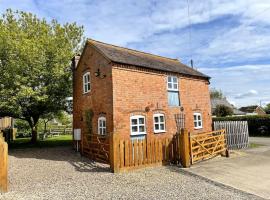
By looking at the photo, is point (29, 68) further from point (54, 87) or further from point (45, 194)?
point (45, 194)

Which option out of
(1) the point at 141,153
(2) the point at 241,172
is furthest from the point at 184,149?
(2) the point at 241,172

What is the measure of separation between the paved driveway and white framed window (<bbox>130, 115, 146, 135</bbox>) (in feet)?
13.6

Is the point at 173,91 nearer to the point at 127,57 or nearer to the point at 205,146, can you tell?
the point at 127,57

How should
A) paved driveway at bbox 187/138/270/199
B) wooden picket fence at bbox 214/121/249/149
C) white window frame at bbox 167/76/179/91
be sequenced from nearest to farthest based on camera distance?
paved driveway at bbox 187/138/270/199 → white window frame at bbox 167/76/179/91 → wooden picket fence at bbox 214/121/249/149

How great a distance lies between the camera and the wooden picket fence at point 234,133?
1992 cm

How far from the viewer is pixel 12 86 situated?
18875mm

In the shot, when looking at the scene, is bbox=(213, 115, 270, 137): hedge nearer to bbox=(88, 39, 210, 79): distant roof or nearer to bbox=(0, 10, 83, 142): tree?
bbox=(88, 39, 210, 79): distant roof

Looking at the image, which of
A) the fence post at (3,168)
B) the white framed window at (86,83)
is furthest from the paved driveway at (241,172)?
the white framed window at (86,83)

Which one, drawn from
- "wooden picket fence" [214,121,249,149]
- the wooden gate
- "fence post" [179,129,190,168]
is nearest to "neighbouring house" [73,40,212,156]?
"wooden picket fence" [214,121,249,149]

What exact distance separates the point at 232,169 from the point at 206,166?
1257 millimetres

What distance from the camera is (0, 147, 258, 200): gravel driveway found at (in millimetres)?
8203

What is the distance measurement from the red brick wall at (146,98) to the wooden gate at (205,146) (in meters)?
3.21

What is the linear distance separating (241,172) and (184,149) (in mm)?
2803

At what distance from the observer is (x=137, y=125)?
15531mm
